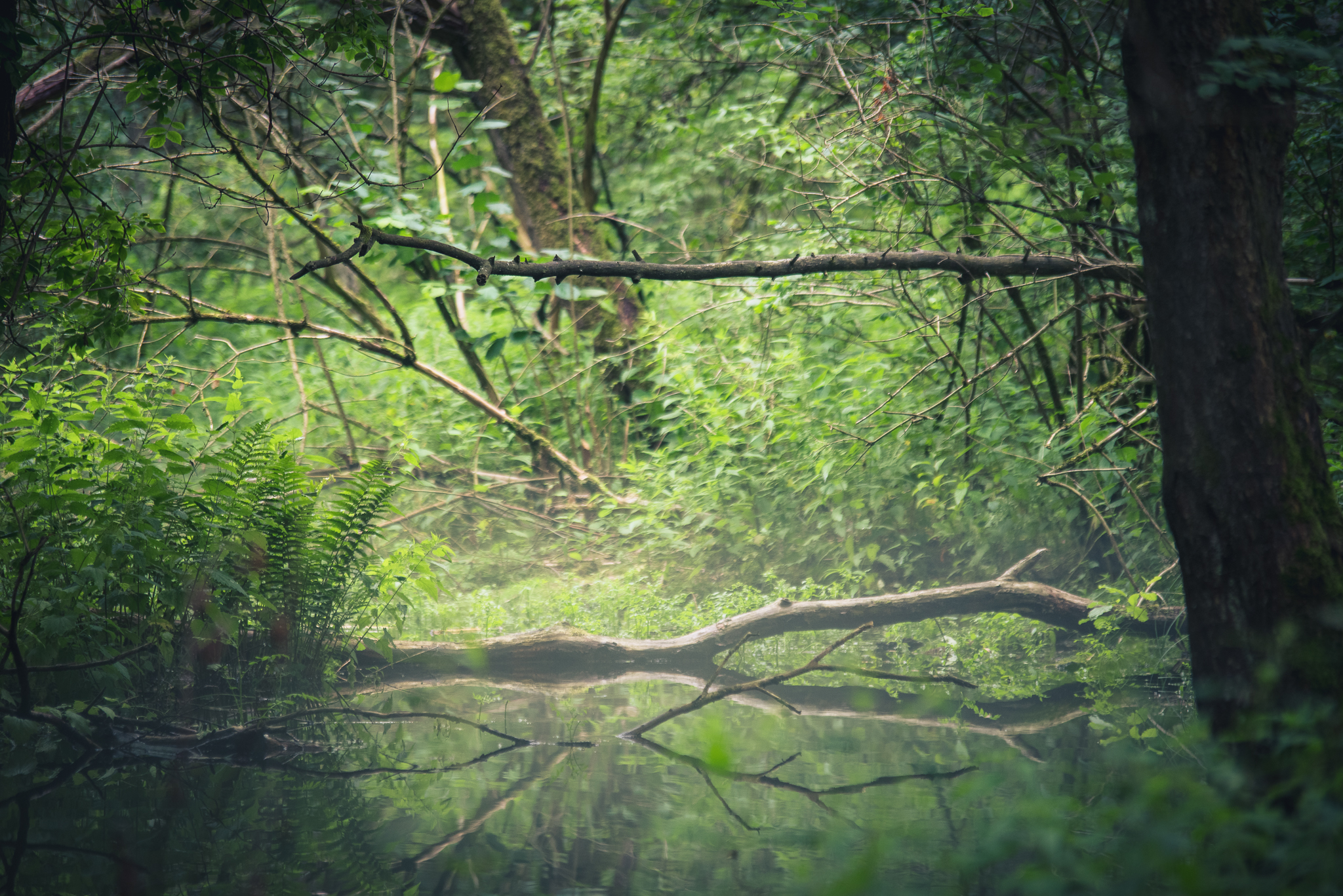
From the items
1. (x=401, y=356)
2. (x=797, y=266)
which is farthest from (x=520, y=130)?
(x=797, y=266)

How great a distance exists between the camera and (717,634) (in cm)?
461

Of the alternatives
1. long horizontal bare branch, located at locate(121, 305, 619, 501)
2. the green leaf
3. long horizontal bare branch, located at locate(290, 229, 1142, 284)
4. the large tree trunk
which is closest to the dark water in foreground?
the large tree trunk

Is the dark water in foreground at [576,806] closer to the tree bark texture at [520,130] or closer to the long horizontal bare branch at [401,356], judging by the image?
the long horizontal bare branch at [401,356]

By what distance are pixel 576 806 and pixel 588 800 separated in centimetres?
6

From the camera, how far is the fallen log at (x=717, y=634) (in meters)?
4.47

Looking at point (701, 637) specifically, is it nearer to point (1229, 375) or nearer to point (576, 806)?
point (576, 806)

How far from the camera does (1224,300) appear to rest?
2166mm

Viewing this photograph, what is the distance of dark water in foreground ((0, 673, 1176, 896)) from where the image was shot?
2.12m

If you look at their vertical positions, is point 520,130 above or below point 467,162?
above

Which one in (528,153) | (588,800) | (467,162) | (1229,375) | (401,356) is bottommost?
(588,800)

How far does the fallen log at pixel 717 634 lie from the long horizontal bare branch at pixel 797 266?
165 cm

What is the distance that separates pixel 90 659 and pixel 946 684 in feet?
11.8

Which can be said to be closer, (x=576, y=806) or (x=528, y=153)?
(x=576, y=806)

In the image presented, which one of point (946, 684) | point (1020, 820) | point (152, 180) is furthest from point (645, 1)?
point (1020, 820)
